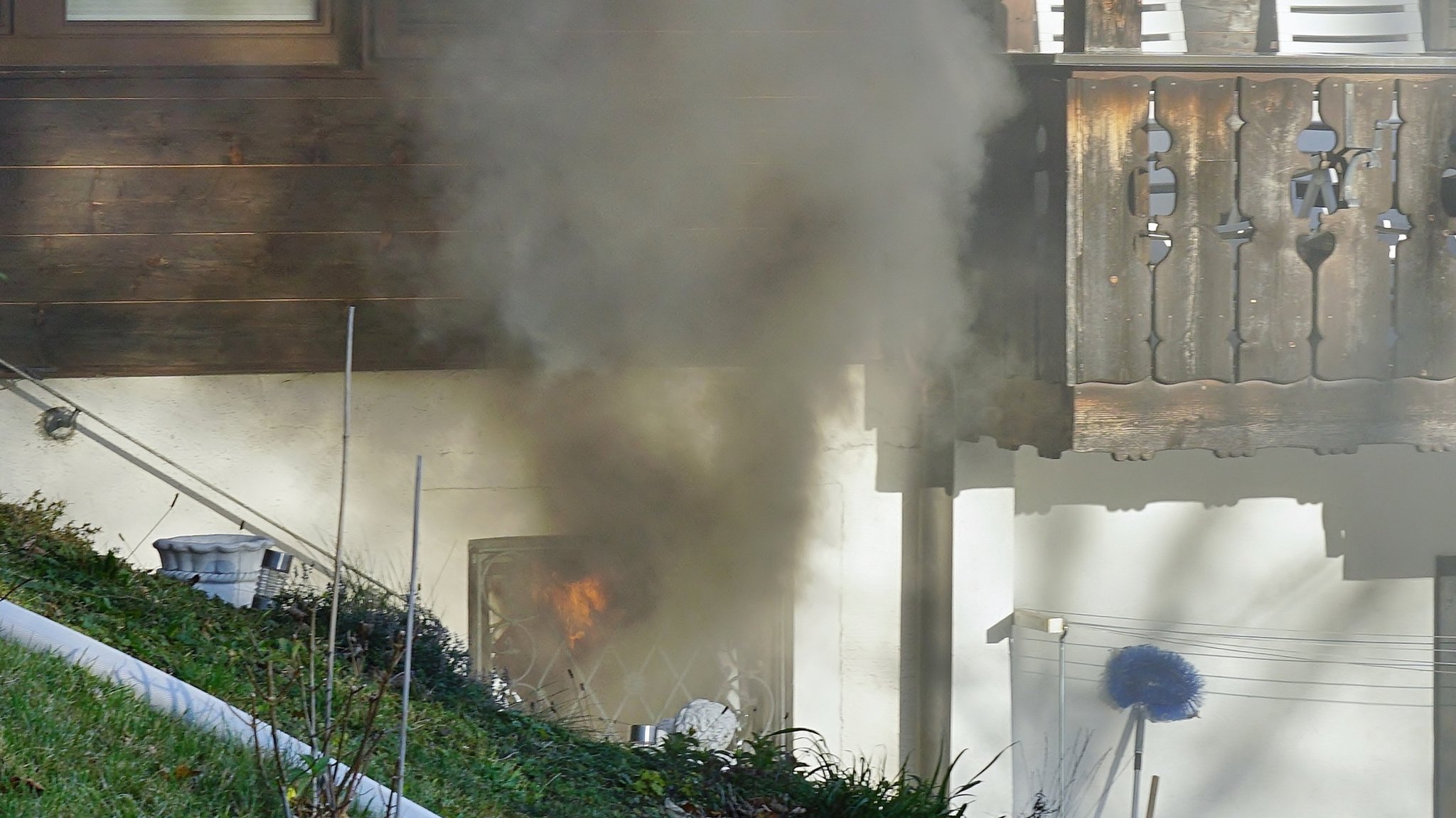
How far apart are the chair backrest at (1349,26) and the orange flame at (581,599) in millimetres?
4498

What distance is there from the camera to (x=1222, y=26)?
19.7 feet

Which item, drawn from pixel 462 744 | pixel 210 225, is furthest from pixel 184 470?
pixel 462 744

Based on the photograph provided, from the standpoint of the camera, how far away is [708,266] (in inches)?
231

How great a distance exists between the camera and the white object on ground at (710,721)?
527cm

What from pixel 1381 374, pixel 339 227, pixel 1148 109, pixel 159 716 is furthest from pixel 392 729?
pixel 1381 374

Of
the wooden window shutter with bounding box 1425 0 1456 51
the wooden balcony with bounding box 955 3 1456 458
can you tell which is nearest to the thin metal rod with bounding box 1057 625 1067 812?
the wooden balcony with bounding box 955 3 1456 458

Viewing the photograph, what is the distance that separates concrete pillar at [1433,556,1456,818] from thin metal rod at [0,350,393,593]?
537 cm

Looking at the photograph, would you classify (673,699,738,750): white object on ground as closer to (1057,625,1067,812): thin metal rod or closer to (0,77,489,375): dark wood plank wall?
(1057,625,1067,812): thin metal rod

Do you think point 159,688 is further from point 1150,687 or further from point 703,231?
point 1150,687

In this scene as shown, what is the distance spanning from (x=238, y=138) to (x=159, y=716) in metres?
3.35

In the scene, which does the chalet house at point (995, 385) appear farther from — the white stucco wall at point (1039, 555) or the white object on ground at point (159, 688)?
the white object on ground at point (159, 688)

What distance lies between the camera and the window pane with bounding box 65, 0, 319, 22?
223 inches

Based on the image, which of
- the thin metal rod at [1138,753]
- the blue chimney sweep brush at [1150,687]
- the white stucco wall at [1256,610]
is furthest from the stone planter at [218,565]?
the thin metal rod at [1138,753]

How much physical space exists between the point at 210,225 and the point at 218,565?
5.66 ft
